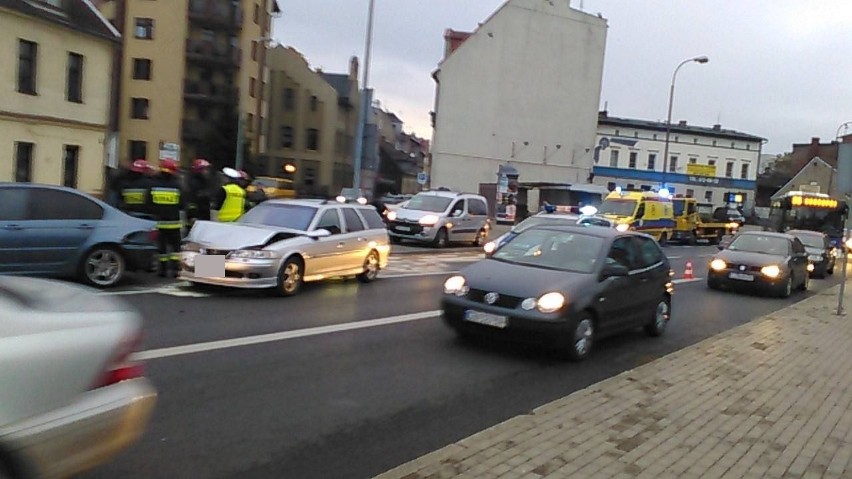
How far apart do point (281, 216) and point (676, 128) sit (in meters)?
72.9

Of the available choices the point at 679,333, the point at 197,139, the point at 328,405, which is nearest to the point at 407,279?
the point at 679,333

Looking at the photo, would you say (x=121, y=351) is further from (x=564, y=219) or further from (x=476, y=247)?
(x=476, y=247)

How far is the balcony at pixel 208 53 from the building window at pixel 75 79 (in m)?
19.4

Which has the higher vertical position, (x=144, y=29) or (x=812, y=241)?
(x=144, y=29)

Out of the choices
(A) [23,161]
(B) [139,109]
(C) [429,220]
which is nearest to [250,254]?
(C) [429,220]

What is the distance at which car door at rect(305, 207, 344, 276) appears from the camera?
12.5m

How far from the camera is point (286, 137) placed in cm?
6581

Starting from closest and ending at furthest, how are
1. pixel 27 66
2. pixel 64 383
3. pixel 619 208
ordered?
pixel 64 383
pixel 27 66
pixel 619 208

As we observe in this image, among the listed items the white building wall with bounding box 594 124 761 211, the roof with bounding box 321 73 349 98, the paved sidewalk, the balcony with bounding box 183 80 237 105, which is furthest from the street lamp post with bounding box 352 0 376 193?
the white building wall with bounding box 594 124 761 211

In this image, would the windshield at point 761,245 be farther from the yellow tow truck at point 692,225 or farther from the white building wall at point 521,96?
the white building wall at point 521,96

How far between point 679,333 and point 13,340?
1002cm

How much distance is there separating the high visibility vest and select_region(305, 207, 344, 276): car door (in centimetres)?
169

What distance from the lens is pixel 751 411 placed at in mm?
6715

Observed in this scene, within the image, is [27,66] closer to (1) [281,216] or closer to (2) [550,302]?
(1) [281,216]
